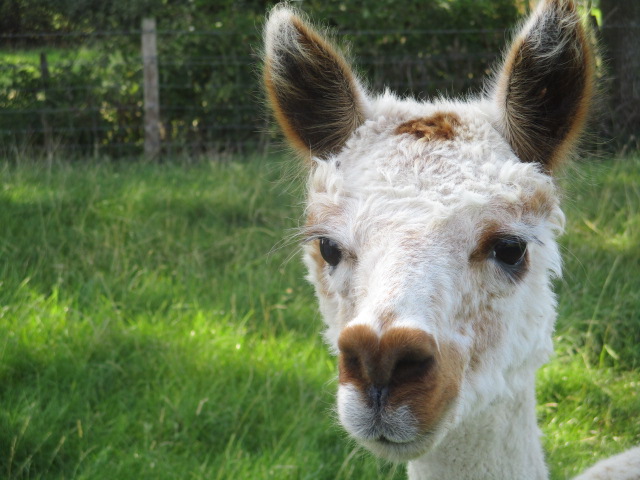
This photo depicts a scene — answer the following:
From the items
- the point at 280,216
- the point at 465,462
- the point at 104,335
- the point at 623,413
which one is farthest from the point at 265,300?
the point at 465,462

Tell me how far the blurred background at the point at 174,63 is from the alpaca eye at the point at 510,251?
791 cm

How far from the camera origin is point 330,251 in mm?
2641

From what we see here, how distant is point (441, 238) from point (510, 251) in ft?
0.95

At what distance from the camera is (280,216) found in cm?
685

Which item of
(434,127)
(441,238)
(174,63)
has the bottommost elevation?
(174,63)

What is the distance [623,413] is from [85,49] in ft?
30.8

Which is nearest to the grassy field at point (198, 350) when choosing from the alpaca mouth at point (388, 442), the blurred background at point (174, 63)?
the alpaca mouth at point (388, 442)

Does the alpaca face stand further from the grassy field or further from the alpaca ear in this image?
the grassy field

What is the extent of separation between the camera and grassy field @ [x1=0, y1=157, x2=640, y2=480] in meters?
3.76

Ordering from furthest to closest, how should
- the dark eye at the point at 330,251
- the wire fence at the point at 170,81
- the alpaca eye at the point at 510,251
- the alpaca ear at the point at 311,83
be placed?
the wire fence at the point at 170,81
the alpaca ear at the point at 311,83
the dark eye at the point at 330,251
the alpaca eye at the point at 510,251

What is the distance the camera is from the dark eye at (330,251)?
2.61m

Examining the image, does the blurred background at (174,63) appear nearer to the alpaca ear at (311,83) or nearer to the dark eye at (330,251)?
the alpaca ear at (311,83)

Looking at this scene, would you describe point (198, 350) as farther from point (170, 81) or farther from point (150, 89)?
point (170, 81)

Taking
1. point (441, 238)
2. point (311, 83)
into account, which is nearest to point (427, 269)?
point (441, 238)
